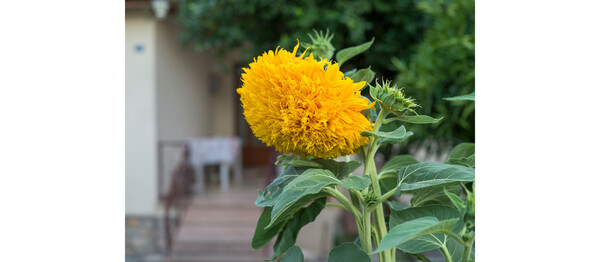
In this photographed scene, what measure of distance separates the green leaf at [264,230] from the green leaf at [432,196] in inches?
7.8

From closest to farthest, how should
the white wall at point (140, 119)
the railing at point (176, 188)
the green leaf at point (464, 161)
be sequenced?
the green leaf at point (464, 161) → the railing at point (176, 188) → the white wall at point (140, 119)

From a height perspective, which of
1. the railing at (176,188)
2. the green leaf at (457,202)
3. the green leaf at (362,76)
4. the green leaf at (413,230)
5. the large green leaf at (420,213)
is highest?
the green leaf at (362,76)

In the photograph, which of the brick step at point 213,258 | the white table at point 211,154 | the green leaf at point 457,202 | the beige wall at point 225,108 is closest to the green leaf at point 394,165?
the green leaf at point 457,202

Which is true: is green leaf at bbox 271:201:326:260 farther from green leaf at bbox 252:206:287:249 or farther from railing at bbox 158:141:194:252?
railing at bbox 158:141:194:252

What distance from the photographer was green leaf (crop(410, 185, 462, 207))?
686 millimetres

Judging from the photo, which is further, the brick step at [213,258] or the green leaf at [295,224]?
the brick step at [213,258]

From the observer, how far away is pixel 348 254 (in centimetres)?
65

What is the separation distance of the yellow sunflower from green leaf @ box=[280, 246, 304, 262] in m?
0.18

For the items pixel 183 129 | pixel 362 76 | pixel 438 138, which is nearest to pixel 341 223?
pixel 183 129

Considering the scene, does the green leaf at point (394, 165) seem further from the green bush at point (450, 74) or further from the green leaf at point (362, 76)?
the green bush at point (450, 74)

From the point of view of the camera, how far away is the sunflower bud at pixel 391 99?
1.99 ft

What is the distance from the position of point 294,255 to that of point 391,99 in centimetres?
26

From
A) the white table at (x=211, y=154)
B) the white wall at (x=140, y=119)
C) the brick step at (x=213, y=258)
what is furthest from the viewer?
the white table at (x=211, y=154)
